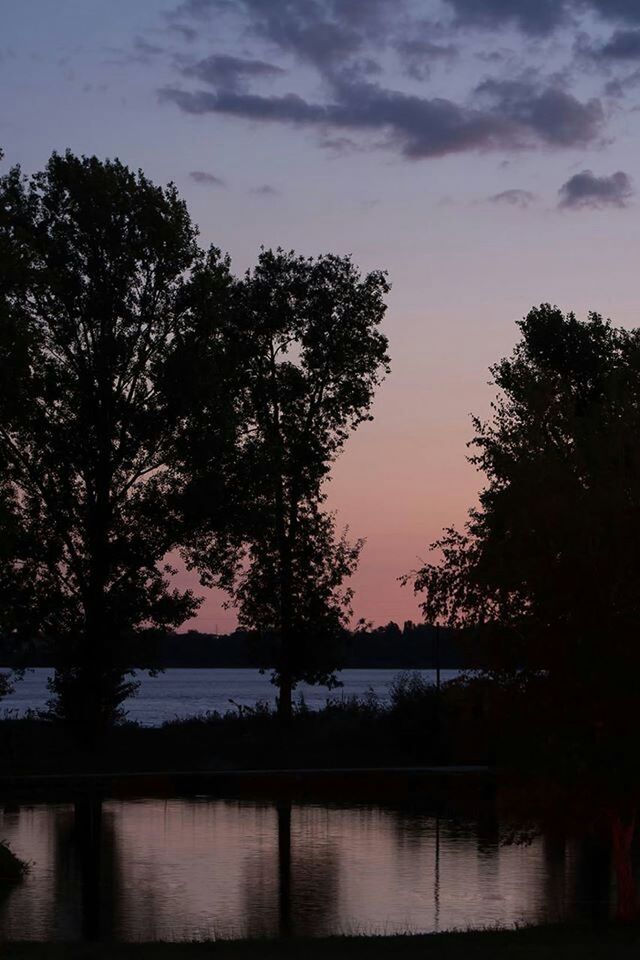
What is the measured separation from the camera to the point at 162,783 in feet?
145

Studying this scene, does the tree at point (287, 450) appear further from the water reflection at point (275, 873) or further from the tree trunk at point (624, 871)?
the tree trunk at point (624, 871)

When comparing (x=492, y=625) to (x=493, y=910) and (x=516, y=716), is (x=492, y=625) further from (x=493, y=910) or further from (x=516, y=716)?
(x=493, y=910)

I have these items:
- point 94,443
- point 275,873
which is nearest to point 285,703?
point 94,443

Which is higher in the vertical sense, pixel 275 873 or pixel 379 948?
pixel 379 948

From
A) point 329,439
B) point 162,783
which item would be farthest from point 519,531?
point 329,439

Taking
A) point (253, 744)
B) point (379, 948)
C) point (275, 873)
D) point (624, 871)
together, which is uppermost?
point (624, 871)

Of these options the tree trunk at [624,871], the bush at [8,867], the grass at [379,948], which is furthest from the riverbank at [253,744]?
the grass at [379,948]

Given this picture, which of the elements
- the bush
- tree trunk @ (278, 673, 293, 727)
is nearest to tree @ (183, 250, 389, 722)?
tree trunk @ (278, 673, 293, 727)

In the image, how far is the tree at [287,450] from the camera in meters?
49.2

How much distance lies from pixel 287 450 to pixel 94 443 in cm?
892

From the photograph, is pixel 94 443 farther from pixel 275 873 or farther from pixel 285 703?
pixel 275 873

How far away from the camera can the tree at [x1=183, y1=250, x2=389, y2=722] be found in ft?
161

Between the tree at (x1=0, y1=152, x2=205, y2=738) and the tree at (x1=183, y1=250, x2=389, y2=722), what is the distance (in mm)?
1868

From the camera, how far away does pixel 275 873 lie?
88.2 feet
